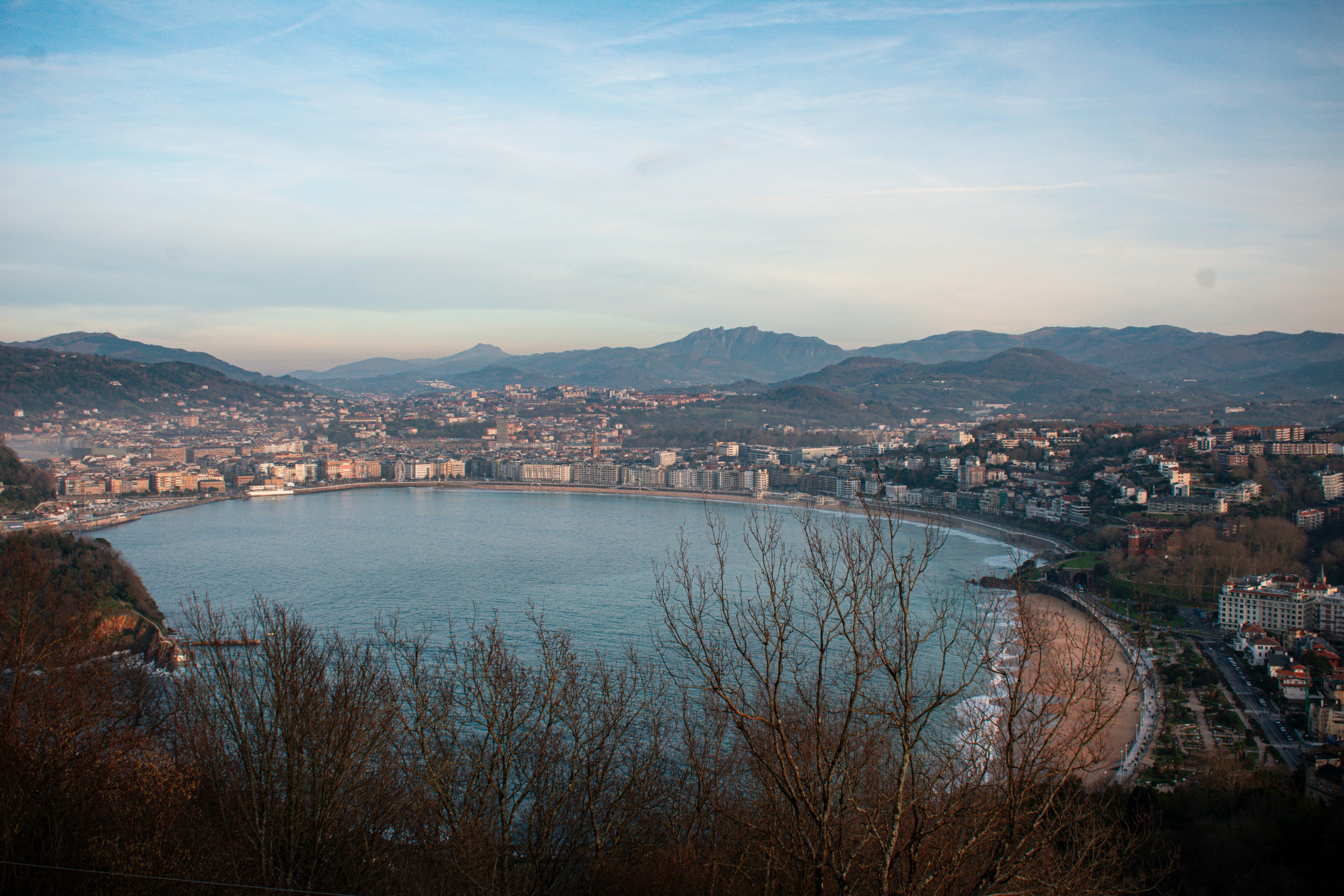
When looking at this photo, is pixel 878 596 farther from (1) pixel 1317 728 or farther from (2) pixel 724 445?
(2) pixel 724 445

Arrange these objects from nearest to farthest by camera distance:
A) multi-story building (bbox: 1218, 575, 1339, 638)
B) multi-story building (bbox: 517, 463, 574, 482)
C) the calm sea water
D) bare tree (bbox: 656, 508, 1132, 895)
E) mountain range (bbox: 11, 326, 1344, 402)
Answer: bare tree (bbox: 656, 508, 1132, 895), multi-story building (bbox: 1218, 575, 1339, 638), the calm sea water, multi-story building (bbox: 517, 463, 574, 482), mountain range (bbox: 11, 326, 1344, 402)

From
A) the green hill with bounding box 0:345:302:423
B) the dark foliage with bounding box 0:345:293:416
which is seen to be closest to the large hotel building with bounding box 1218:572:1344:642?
the green hill with bounding box 0:345:302:423

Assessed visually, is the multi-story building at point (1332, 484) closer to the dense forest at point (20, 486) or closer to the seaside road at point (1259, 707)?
the seaside road at point (1259, 707)

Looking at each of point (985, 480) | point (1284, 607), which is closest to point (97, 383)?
point (985, 480)

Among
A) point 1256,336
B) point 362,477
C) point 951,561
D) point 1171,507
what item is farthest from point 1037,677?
point 1256,336

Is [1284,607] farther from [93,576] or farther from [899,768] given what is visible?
[93,576]

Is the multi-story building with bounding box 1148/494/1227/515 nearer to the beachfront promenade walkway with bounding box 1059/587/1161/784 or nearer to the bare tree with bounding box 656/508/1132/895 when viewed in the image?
the beachfront promenade walkway with bounding box 1059/587/1161/784
